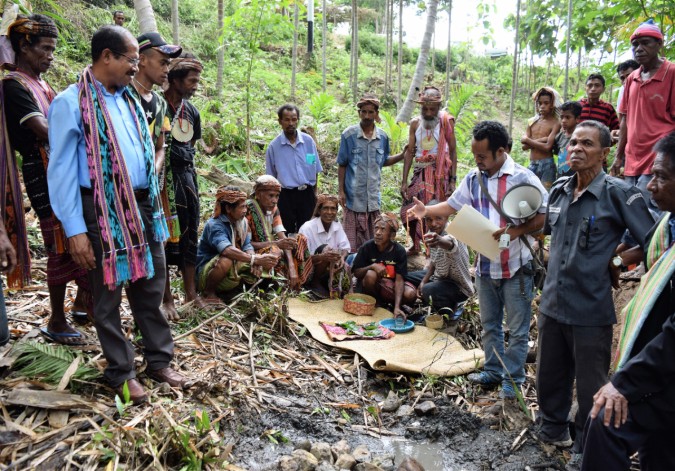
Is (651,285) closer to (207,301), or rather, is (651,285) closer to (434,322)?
(434,322)

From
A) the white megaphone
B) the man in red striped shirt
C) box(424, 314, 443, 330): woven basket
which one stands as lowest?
box(424, 314, 443, 330): woven basket

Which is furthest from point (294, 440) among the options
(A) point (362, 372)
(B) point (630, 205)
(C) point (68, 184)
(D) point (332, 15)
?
(D) point (332, 15)

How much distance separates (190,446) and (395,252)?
11.3 feet

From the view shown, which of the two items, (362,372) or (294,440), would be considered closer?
(294,440)

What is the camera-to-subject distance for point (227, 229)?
5133 mm

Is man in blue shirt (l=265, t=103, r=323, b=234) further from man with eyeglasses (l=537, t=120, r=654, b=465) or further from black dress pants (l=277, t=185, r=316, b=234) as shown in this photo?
man with eyeglasses (l=537, t=120, r=654, b=465)

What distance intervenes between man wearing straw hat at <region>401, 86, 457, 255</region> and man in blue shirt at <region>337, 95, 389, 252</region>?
37 cm

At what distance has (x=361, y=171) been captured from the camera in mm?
6332

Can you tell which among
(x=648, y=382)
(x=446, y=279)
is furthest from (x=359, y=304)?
(x=648, y=382)

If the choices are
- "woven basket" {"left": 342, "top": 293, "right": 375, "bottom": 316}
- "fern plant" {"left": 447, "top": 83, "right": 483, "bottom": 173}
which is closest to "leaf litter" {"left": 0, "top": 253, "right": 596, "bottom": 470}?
"woven basket" {"left": 342, "top": 293, "right": 375, "bottom": 316}

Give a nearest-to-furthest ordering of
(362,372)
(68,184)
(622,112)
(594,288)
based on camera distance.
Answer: (68,184) < (594,288) < (362,372) < (622,112)

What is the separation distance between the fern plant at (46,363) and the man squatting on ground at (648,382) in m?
2.77

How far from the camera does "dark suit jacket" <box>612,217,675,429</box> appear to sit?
2074 mm

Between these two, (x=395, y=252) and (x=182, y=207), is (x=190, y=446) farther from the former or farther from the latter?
(x=395, y=252)
